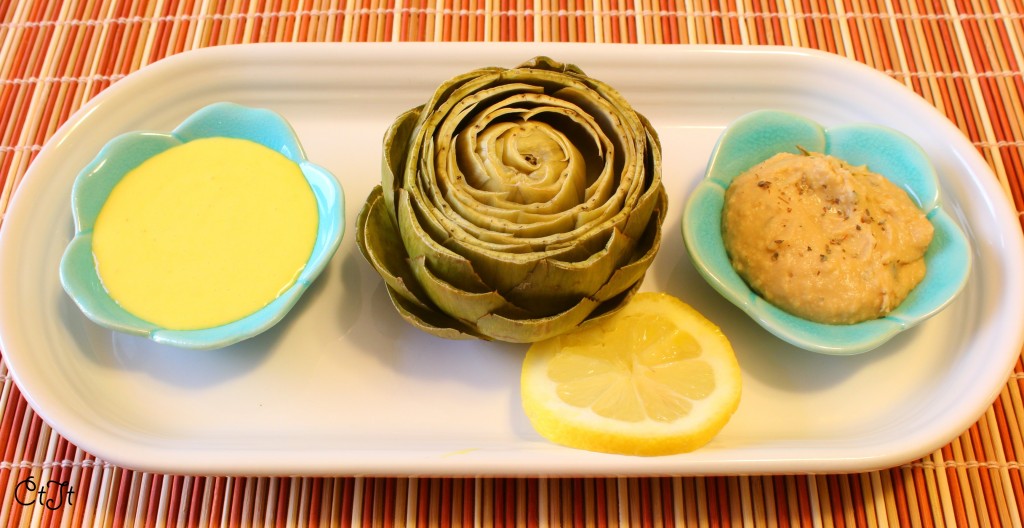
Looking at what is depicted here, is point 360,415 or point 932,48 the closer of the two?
point 360,415

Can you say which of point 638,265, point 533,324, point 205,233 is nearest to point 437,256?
point 533,324

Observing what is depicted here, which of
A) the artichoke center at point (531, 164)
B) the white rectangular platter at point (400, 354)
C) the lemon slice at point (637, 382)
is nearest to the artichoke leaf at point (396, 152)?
the artichoke center at point (531, 164)

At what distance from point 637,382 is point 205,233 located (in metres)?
0.74

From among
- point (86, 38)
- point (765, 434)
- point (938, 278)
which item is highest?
point (86, 38)

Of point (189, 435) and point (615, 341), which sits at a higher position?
point (615, 341)

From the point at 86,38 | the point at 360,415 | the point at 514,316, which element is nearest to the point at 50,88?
the point at 86,38

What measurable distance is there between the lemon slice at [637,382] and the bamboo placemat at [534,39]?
0.19 m

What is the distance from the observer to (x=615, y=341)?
1179 mm

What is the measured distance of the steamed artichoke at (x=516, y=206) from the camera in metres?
1.08

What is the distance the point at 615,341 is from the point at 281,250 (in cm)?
56

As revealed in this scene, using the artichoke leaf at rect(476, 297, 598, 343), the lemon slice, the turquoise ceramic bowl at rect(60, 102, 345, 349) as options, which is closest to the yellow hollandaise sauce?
the turquoise ceramic bowl at rect(60, 102, 345, 349)

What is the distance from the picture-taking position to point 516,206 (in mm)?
1101

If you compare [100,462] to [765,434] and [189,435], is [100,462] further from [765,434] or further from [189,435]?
[765,434]

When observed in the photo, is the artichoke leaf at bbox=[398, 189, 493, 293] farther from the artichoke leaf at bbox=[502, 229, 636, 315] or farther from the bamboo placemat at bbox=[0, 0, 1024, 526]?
the bamboo placemat at bbox=[0, 0, 1024, 526]
